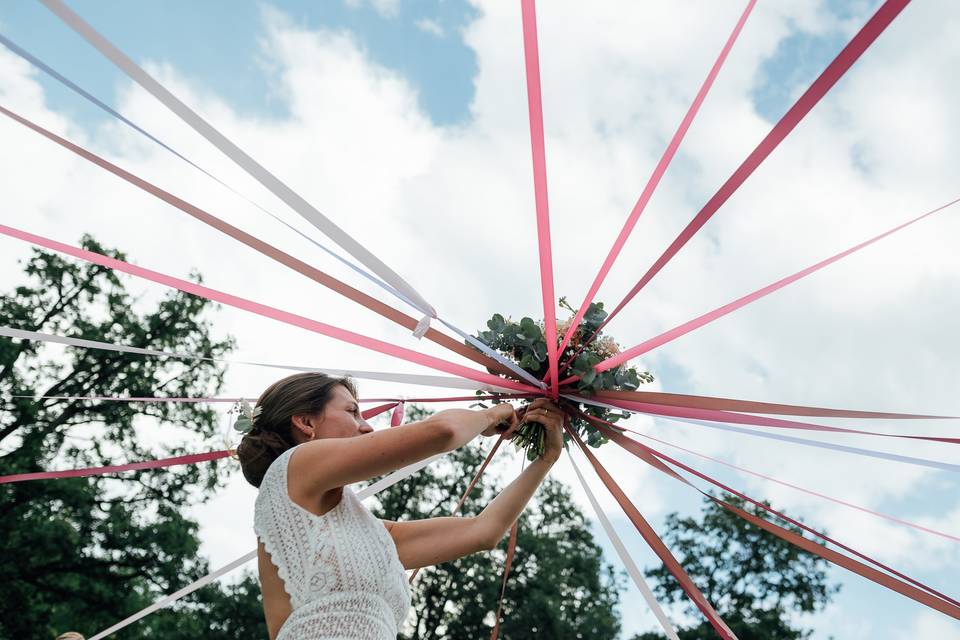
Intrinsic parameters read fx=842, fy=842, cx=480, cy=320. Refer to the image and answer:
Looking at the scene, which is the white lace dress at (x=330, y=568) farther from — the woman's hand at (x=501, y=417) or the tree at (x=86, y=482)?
the tree at (x=86, y=482)

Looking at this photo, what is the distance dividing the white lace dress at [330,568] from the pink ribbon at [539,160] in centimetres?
97

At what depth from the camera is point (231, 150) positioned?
228cm

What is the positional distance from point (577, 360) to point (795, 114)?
4.33 feet

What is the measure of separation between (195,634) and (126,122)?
16.0 m

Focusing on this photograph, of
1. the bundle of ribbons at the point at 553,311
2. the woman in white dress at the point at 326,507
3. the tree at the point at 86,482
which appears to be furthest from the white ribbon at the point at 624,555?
the tree at the point at 86,482

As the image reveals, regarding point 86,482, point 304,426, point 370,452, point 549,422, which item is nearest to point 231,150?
point 304,426

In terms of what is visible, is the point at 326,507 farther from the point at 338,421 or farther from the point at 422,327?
the point at 422,327

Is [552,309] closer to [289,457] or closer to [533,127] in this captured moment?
[533,127]

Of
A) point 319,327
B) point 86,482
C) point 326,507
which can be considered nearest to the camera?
point 326,507

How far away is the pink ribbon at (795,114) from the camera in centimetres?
176

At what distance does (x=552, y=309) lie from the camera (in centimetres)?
279

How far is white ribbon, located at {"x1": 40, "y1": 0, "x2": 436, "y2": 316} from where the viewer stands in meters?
1.92

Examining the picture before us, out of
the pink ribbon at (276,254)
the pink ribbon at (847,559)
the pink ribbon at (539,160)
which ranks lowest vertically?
the pink ribbon at (847,559)

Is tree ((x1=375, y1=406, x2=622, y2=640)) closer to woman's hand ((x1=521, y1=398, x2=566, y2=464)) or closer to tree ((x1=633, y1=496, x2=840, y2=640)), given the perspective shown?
tree ((x1=633, y1=496, x2=840, y2=640))
